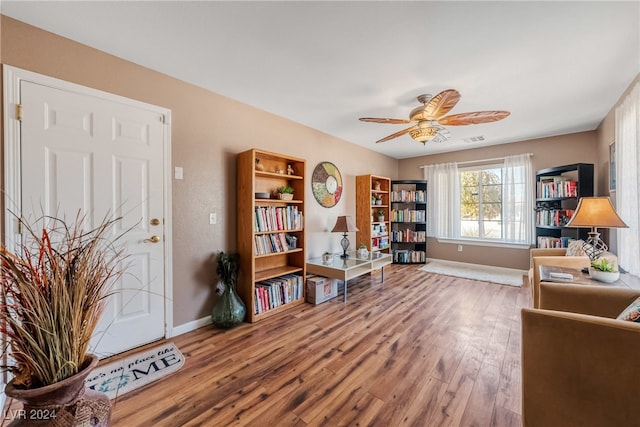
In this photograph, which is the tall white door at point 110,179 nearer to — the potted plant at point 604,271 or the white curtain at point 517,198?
the potted plant at point 604,271

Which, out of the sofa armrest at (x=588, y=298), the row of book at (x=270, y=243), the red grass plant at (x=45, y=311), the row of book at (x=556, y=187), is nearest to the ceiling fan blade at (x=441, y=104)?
the sofa armrest at (x=588, y=298)

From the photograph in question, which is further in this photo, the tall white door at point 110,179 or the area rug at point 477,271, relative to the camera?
the area rug at point 477,271

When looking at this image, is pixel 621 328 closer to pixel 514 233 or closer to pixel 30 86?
pixel 30 86

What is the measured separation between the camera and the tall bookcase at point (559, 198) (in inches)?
131

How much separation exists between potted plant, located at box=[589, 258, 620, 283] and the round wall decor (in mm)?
2917

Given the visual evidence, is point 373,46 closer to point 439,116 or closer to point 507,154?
point 439,116

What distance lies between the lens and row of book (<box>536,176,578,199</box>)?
137 inches

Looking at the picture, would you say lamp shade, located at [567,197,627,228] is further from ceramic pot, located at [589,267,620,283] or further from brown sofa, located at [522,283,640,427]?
brown sofa, located at [522,283,640,427]

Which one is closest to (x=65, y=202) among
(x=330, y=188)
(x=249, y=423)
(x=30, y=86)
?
(x=30, y=86)

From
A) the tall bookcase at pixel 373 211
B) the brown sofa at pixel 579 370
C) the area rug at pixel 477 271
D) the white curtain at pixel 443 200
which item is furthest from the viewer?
the white curtain at pixel 443 200

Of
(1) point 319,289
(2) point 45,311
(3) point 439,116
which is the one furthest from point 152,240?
(3) point 439,116

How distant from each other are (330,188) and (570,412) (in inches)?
131

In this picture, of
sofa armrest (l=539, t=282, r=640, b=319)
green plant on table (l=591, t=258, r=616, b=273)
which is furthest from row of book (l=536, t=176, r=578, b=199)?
sofa armrest (l=539, t=282, r=640, b=319)

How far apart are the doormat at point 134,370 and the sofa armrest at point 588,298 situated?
8.63ft
